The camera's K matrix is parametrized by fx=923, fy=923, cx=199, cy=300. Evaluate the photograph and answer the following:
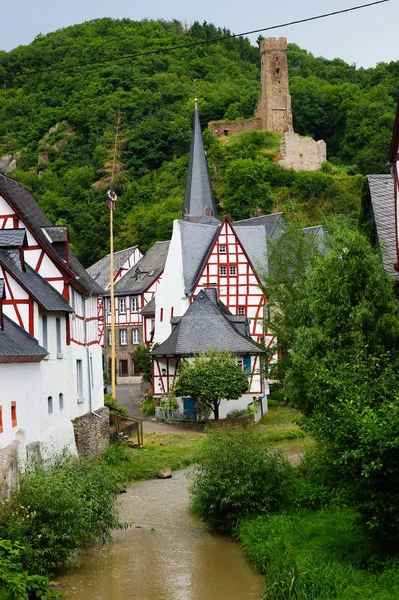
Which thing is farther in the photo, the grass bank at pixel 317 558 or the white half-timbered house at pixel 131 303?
the white half-timbered house at pixel 131 303

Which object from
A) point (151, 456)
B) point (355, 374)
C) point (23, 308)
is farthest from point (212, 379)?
point (355, 374)

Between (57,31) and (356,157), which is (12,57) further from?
(356,157)

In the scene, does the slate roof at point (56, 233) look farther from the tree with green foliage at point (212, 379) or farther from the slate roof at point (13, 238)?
the tree with green foliage at point (212, 379)

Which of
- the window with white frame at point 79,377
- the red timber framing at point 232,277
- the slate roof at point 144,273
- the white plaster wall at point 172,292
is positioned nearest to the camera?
the window with white frame at point 79,377

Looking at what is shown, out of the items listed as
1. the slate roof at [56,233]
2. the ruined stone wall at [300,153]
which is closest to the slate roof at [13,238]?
the slate roof at [56,233]

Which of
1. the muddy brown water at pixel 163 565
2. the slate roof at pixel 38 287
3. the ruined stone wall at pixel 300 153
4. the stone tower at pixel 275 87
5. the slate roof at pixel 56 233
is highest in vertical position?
the stone tower at pixel 275 87

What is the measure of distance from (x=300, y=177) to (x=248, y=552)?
3126 inches

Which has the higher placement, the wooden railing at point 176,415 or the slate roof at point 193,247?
the slate roof at point 193,247

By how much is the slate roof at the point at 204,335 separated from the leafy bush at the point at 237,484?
57.0 feet

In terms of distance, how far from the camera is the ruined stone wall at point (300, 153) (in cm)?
10100

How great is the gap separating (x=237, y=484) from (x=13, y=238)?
8.52 metres

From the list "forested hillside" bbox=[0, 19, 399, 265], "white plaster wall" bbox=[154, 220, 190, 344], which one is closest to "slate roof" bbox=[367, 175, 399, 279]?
"white plaster wall" bbox=[154, 220, 190, 344]

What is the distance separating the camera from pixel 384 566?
15.3m

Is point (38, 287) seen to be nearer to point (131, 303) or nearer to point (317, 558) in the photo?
point (317, 558)
